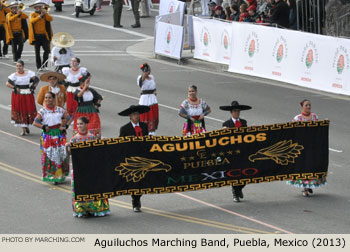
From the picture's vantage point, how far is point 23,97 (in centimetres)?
2127

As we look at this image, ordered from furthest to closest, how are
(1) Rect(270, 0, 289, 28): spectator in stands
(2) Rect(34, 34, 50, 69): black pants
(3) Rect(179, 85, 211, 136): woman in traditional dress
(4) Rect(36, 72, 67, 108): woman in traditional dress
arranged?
1. (2) Rect(34, 34, 50, 69): black pants
2. (1) Rect(270, 0, 289, 28): spectator in stands
3. (4) Rect(36, 72, 67, 108): woman in traditional dress
4. (3) Rect(179, 85, 211, 136): woman in traditional dress

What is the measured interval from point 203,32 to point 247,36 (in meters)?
3.14

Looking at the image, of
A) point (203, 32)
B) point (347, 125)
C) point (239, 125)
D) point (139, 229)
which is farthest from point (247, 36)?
point (139, 229)

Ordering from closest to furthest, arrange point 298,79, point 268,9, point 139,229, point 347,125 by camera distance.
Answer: point 139,229 → point 347,125 → point 298,79 → point 268,9

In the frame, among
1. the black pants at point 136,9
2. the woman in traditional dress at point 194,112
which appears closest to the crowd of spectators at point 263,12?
the black pants at point 136,9

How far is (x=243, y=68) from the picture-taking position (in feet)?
95.2

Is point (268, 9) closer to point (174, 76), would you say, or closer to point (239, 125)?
point (174, 76)

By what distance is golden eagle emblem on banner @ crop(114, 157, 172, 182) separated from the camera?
14.1 meters

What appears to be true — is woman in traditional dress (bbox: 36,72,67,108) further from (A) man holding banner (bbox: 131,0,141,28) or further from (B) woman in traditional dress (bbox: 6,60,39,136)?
(A) man holding banner (bbox: 131,0,141,28)

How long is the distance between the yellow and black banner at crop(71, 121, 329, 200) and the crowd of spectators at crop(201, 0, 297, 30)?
13944mm

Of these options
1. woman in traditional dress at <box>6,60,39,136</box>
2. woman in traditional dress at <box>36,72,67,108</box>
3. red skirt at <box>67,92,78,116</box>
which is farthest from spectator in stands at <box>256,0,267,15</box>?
woman in traditional dress at <box>36,72,67,108</box>

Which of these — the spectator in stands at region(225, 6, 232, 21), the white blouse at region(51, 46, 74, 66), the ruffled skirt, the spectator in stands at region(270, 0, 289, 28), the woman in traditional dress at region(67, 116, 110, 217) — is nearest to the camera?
the woman in traditional dress at region(67, 116, 110, 217)

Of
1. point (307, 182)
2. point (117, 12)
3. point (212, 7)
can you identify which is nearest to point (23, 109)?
point (307, 182)

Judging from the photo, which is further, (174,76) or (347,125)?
(174,76)
